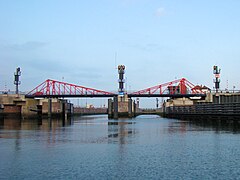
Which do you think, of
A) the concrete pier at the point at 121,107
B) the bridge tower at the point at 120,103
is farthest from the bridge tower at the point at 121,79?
the concrete pier at the point at 121,107

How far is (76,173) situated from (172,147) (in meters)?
14.0

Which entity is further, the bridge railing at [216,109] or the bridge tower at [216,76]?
A: the bridge tower at [216,76]

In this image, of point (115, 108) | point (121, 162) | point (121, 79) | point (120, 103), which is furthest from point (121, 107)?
point (121, 162)

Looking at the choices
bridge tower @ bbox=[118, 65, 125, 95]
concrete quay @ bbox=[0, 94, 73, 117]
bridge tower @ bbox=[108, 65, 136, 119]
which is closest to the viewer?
concrete quay @ bbox=[0, 94, 73, 117]

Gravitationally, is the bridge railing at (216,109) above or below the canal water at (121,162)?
above

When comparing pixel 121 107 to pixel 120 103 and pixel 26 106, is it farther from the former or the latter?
pixel 26 106

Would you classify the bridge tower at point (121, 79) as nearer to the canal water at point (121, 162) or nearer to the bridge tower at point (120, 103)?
the bridge tower at point (120, 103)

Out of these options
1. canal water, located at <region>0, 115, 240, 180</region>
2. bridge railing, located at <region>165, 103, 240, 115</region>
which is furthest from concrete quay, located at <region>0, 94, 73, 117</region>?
canal water, located at <region>0, 115, 240, 180</region>

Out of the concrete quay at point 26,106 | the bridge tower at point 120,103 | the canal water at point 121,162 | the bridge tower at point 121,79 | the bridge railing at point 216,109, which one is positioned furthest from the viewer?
the bridge tower at point 121,79

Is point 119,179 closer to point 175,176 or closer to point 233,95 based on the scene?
point 175,176

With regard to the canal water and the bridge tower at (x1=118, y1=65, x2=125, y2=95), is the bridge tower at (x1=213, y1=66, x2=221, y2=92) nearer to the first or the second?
the bridge tower at (x1=118, y1=65, x2=125, y2=95)

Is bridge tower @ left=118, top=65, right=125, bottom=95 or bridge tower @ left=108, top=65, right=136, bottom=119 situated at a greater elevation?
bridge tower @ left=118, top=65, right=125, bottom=95

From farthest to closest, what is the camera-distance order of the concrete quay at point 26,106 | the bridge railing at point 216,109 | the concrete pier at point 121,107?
the concrete pier at point 121,107, the concrete quay at point 26,106, the bridge railing at point 216,109

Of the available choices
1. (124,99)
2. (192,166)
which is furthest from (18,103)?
(192,166)
